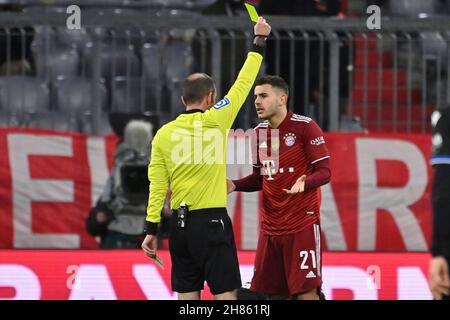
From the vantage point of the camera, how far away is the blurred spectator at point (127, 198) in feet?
38.2

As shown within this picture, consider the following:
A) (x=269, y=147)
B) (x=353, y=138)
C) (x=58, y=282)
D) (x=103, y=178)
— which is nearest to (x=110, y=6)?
(x=103, y=178)

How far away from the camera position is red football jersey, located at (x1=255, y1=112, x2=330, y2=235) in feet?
28.3

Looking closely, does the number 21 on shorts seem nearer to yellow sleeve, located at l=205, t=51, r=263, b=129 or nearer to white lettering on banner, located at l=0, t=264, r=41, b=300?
yellow sleeve, located at l=205, t=51, r=263, b=129

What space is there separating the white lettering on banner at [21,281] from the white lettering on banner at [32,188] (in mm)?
1662

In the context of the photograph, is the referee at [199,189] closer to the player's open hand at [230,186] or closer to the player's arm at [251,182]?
the player's open hand at [230,186]

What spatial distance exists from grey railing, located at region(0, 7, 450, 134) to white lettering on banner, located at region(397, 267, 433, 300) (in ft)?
8.24

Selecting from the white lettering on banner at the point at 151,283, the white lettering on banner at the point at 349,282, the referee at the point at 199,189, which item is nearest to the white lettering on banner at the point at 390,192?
the white lettering on banner at the point at 349,282

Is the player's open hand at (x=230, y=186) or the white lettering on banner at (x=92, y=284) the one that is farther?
the white lettering on banner at (x=92, y=284)

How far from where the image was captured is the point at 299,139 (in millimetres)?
8656

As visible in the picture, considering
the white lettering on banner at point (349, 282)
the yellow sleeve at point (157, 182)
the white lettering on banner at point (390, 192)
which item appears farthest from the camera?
the white lettering on banner at point (390, 192)

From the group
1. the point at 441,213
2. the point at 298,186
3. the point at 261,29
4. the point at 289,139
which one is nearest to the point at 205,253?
the point at 298,186

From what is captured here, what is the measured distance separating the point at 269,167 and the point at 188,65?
3820 millimetres

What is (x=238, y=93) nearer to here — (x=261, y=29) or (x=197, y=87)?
(x=197, y=87)

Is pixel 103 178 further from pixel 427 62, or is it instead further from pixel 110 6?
pixel 427 62
